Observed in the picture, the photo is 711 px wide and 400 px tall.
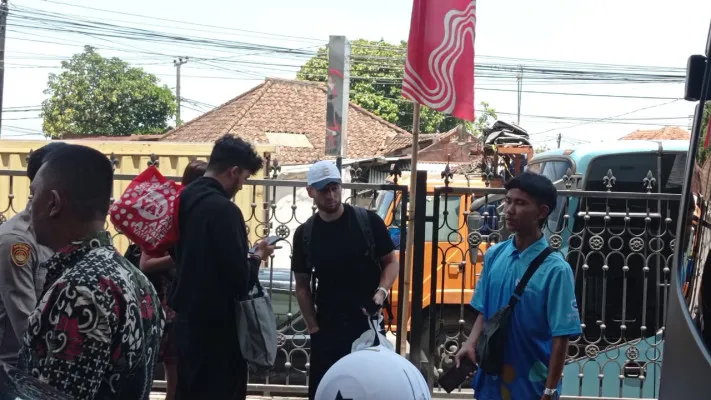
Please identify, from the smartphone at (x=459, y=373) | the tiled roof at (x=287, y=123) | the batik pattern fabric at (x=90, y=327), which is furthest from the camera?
the tiled roof at (x=287, y=123)

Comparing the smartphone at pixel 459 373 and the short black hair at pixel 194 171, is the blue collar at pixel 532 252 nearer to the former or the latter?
the smartphone at pixel 459 373

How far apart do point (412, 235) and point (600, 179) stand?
10.4ft

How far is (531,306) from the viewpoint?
401 centimetres

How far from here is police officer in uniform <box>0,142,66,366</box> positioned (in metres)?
3.85

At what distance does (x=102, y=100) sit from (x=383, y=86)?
51.5ft

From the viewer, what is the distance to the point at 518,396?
13.3 feet

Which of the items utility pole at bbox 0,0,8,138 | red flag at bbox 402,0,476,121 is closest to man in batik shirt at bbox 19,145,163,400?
red flag at bbox 402,0,476,121

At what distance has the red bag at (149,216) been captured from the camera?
4.63 meters

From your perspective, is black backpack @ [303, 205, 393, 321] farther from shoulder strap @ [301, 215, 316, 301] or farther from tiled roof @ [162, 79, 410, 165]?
tiled roof @ [162, 79, 410, 165]

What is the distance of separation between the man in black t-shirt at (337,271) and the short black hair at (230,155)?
2.29ft

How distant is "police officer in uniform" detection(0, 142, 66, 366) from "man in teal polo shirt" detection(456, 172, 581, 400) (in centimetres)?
200

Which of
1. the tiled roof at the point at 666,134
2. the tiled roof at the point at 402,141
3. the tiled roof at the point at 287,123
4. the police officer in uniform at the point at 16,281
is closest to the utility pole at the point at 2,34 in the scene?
the tiled roof at the point at 287,123

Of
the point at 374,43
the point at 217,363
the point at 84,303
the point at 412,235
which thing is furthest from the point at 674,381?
the point at 374,43

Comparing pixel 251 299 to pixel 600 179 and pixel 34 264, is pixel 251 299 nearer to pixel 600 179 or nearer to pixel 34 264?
pixel 34 264
